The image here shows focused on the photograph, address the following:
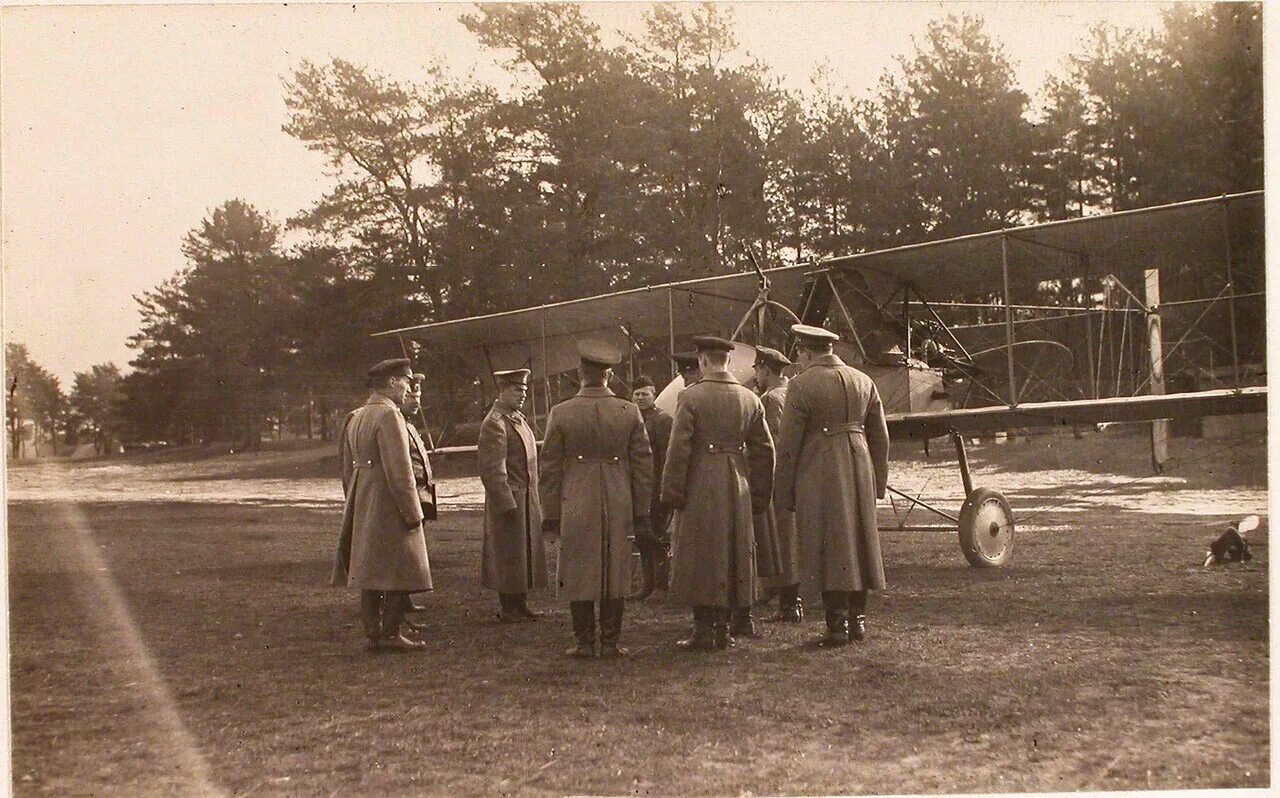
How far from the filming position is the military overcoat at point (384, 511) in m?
5.84

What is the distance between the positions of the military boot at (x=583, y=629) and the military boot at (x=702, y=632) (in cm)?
56

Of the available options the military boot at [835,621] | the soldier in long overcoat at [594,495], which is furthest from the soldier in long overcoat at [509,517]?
the military boot at [835,621]

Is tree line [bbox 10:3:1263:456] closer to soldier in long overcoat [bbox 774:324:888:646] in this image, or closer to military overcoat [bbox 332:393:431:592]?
soldier in long overcoat [bbox 774:324:888:646]

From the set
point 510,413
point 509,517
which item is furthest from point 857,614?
point 510,413

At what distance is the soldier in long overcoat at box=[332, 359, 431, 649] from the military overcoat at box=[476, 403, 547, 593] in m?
1.07

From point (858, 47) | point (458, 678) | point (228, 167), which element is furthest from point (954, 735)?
point (228, 167)

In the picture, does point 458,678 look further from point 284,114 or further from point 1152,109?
point 1152,109

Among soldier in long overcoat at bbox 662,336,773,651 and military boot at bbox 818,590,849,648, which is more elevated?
soldier in long overcoat at bbox 662,336,773,651

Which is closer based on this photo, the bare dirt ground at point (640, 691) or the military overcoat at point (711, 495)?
the bare dirt ground at point (640, 691)

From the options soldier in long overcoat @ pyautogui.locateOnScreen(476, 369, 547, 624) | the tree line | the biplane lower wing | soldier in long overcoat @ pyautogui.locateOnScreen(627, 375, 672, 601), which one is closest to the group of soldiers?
soldier in long overcoat @ pyautogui.locateOnScreen(476, 369, 547, 624)

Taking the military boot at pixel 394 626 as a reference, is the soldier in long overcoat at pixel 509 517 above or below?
above

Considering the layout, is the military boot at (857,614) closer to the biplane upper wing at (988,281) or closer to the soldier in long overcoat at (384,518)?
the soldier in long overcoat at (384,518)

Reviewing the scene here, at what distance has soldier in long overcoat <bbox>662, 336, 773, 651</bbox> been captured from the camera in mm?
5668

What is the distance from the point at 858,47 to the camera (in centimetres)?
654
